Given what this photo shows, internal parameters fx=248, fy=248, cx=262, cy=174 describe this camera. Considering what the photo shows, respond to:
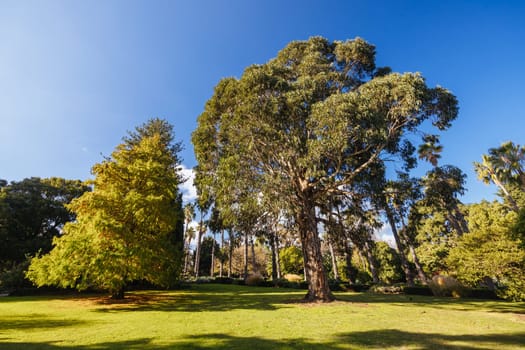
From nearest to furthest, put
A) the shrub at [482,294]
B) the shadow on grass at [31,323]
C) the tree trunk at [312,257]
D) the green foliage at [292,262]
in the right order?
the shadow on grass at [31,323] → the tree trunk at [312,257] → the shrub at [482,294] → the green foliage at [292,262]

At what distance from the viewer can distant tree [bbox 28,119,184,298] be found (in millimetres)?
11805

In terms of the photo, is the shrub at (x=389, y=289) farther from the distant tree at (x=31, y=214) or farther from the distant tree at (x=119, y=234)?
the distant tree at (x=31, y=214)

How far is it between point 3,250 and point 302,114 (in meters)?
29.8

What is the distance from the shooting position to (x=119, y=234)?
1305 cm

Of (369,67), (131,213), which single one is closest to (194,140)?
(131,213)

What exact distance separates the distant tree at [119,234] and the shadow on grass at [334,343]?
6.25 metres

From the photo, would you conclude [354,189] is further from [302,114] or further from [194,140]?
[194,140]

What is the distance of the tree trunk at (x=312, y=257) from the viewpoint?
14891 millimetres

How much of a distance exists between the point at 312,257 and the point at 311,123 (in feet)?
27.0

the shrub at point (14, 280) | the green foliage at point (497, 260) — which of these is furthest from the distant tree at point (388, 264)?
the shrub at point (14, 280)

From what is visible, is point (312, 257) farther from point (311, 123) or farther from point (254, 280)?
point (254, 280)

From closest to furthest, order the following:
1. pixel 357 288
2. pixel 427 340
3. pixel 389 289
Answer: pixel 427 340, pixel 389 289, pixel 357 288

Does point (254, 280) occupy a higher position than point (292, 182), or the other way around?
point (292, 182)

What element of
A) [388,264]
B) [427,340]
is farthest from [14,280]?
[388,264]
